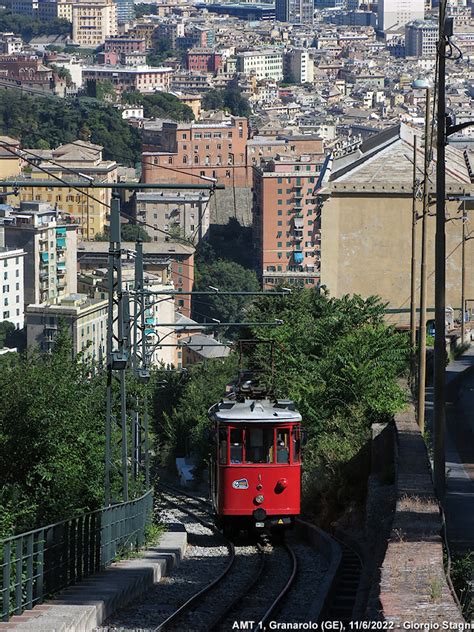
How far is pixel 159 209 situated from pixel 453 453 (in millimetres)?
120938

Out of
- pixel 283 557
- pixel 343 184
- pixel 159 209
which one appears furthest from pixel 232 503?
pixel 159 209

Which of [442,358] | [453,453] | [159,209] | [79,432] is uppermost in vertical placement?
[442,358]

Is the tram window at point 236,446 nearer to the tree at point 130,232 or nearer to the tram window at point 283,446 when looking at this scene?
the tram window at point 283,446

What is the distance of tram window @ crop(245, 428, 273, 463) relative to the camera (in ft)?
54.4

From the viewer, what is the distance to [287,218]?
136 m

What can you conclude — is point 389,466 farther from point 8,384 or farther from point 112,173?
point 112,173

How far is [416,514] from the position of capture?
12.1 metres

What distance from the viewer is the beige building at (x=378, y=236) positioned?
37.9m

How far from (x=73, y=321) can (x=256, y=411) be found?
6590cm

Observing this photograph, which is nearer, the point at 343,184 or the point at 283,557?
the point at 283,557

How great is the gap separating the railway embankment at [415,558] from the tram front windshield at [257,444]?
58.1 inches

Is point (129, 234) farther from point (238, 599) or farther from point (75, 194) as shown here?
point (238, 599)

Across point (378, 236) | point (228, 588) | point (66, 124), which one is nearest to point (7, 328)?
point (378, 236)

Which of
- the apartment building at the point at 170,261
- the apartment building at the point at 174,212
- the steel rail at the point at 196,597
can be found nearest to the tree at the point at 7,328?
the apartment building at the point at 170,261
